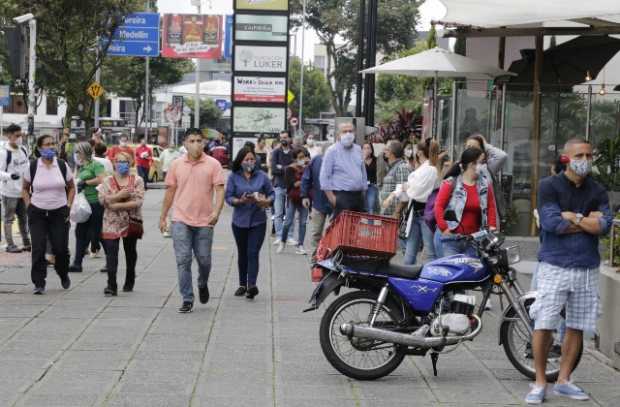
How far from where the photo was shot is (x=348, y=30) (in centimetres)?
6259

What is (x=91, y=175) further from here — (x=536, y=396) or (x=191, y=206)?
(x=536, y=396)

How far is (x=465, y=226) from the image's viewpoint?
998 cm

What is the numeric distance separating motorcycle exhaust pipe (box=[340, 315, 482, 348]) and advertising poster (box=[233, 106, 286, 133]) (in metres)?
20.7

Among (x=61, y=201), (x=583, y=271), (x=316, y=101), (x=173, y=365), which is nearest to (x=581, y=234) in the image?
(x=583, y=271)

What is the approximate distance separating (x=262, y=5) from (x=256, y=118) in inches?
110

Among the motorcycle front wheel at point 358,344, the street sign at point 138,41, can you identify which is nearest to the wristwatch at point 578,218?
the motorcycle front wheel at point 358,344

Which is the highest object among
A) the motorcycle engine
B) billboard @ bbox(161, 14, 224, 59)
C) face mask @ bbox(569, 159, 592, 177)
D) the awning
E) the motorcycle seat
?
billboard @ bbox(161, 14, 224, 59)

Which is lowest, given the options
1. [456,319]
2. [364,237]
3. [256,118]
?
[456,319]

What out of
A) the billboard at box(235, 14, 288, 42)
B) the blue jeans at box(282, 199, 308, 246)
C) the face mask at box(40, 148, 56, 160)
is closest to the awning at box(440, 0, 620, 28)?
the face mask at box(40, 148, 56, 160)

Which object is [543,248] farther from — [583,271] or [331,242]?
[331,242]

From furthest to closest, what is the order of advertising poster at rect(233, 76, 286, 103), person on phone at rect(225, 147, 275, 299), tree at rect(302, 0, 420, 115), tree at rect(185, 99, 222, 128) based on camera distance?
tree at rect(185, 99, 222, 128) → tree at rect(302, 0, 420, 115) → advertising poster at rect(233, 76, 286, 103) → person on phone at rect(225, 147, 275, 299)

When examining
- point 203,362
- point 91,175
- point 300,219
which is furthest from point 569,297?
point 300,219

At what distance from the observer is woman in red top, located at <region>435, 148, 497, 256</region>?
32.5ft

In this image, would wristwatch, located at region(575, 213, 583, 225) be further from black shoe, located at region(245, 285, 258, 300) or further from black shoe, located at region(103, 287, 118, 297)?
black shoe, located at region(103, 287, 118, 297)
